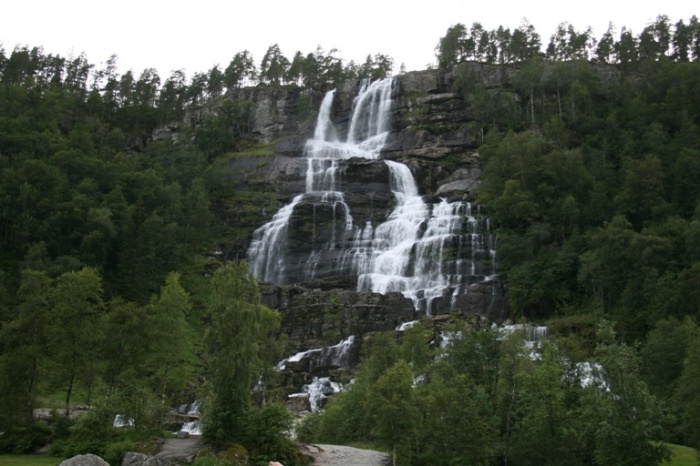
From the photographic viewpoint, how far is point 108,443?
1226 inches

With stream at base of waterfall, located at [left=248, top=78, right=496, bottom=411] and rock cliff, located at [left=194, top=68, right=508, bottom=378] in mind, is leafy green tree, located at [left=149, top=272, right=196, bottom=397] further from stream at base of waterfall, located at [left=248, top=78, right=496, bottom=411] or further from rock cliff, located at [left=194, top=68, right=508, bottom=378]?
rock cliff, located at [left=194, top=68, right=508, bottom=378]

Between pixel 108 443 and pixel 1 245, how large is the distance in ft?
152

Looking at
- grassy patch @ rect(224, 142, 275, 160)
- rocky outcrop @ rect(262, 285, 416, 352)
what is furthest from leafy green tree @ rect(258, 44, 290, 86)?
rocky outcrop @ rect(262, 285, 416, 352)

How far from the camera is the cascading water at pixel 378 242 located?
6869 cm

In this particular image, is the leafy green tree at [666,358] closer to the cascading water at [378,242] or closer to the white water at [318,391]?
the white water at [318,391]

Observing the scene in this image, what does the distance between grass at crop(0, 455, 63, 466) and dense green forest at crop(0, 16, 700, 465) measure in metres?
1.36

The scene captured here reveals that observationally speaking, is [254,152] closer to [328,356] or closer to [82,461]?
[328,356]

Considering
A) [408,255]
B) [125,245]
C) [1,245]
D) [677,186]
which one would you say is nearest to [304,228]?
[408,255]

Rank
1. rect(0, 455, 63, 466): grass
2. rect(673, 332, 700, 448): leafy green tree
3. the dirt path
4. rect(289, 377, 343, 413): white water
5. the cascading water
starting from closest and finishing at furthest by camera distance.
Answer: rect(0, 455, 63, 466): grass < rect(673, 332, 700, 448): leafy green tree < the dirt path < rect(289, 377, 343, 413): white water < the cascading water

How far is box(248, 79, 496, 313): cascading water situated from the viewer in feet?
225

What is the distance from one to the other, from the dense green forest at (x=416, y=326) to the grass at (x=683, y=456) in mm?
1239

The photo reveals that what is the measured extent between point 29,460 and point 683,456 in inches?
1232

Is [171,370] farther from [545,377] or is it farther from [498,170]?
[498,170]

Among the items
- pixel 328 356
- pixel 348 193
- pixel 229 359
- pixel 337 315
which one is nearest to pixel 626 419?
pixel 229 359
